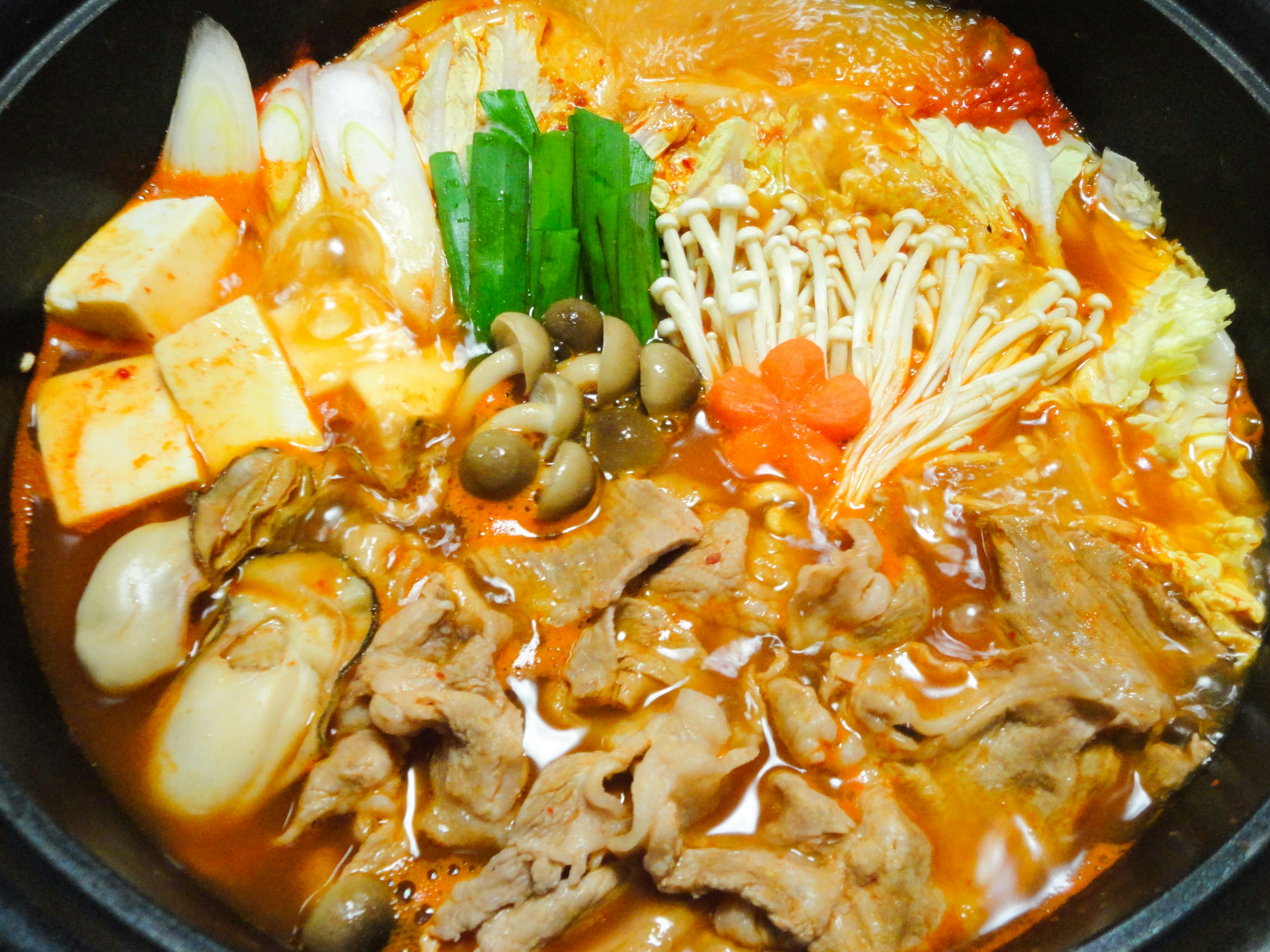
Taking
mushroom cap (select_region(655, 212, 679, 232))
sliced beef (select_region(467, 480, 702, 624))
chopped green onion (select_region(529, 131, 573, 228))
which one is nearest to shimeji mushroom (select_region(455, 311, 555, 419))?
chopped green onion (select_region(529, 131, 573, 228))

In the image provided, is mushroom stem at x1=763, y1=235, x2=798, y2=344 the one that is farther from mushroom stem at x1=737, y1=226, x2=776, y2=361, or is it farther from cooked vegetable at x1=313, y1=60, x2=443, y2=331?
cooked vegetable at x1=313, y1=60, x2=443, y2=331

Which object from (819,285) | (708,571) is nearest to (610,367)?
(708,571)

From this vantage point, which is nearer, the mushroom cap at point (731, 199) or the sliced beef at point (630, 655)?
the sliced beef at point (630, 655)

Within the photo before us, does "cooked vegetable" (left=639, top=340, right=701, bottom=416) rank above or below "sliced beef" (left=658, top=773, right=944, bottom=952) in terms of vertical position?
above

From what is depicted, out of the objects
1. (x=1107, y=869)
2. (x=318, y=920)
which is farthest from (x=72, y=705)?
(x=1107, y=869)

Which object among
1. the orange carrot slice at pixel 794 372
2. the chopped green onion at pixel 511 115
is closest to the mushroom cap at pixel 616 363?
the orange carrot slice at pixel 794 372

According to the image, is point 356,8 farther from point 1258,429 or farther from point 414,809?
Result: point 1258,429

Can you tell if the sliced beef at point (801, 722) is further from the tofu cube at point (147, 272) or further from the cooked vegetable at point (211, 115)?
the cooked vegetable at point (211, 115)
